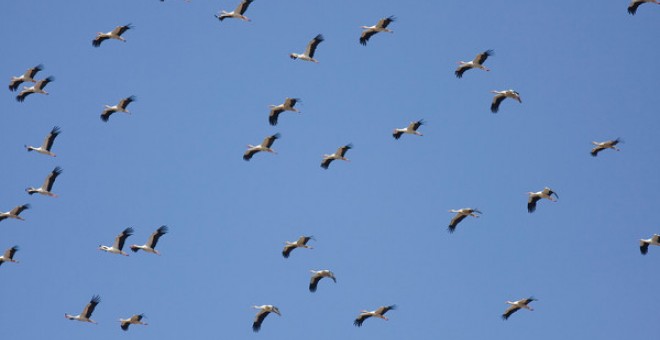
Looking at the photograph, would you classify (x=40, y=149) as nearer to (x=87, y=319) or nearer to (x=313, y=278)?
(x=87, y=319)

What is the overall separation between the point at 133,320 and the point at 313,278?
7711 mm

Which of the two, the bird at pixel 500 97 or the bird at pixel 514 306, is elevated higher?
the bird at pixel 500 97

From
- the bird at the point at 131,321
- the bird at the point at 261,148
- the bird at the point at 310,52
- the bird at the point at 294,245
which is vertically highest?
the bird at the point at 310,52

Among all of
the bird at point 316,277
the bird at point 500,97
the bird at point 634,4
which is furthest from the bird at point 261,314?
the bird at point 634,4

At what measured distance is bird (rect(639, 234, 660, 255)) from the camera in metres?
65.2

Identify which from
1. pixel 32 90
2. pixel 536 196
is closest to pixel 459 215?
pixel 536 196

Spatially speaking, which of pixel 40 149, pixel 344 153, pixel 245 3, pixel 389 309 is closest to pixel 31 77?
pixel 40 149

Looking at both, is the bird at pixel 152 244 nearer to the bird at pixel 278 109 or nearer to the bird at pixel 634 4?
the bird at pixel 278 109

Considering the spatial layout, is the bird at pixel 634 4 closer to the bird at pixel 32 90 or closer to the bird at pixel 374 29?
the bird at pixel 374 29

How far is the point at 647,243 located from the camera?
6562 centimetres

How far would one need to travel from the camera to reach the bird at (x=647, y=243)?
214ft

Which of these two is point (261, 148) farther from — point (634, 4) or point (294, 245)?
point (634, 4)

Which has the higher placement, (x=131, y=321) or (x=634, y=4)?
(x=634, y=4)

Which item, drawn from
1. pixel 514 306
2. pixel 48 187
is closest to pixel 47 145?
pixel 48 187
